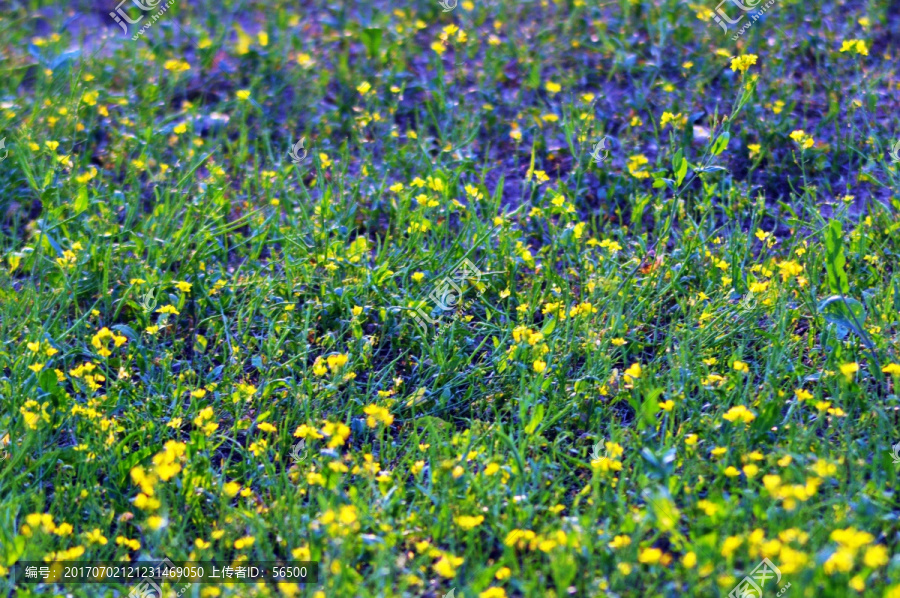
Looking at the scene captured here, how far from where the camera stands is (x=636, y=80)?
183 inches

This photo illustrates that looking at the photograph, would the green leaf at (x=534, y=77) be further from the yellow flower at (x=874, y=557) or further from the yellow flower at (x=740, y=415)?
the yellow flower at (x=874, y=557)

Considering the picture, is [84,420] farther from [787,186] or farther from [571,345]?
A: [787,186]

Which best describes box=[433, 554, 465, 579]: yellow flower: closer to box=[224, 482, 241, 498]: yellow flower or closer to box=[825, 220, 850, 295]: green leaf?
box=[224, 482, 241, 498]: yellow flower

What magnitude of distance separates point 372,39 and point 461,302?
2103mm

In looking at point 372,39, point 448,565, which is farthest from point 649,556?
point 372,39

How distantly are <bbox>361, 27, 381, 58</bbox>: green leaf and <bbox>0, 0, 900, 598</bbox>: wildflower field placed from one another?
0.09 meters

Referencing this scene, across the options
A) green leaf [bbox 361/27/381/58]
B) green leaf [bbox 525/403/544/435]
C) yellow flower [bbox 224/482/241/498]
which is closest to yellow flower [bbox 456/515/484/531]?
Answer: green leaf [bbox 525/403/544/435]

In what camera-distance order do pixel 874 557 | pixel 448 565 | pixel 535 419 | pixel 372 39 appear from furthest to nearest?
1. pixel 372 39
2. pixel 535 419
3. pixel 448 565
4. pixel 874 557

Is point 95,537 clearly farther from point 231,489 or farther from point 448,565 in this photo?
point 448,565

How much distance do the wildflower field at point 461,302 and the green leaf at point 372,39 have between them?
0.09 meters

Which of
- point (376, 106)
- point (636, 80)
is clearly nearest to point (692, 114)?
point (636, 80)

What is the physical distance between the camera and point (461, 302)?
3445mm

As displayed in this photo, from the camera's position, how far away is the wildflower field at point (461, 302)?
2527 mm

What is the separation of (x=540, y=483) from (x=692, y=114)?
7.50 ft
